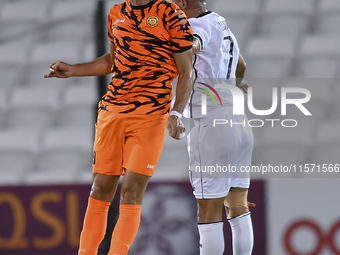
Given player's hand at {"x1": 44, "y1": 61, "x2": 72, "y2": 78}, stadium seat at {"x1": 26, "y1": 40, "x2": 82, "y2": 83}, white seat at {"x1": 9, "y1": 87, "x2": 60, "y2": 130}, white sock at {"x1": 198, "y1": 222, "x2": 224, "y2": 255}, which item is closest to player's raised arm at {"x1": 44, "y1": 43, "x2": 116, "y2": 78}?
player's hand at {"x1": 44, "y1": 61, "x2": 72, "y2": 78}

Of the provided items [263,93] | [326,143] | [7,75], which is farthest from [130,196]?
[7,75]

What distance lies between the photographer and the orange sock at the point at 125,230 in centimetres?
188

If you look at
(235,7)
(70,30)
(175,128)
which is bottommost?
(175,128)

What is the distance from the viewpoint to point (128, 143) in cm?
199

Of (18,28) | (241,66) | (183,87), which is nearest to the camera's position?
(183,87)

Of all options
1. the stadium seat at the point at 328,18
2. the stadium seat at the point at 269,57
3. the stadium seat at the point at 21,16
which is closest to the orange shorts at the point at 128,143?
the stadium seat at the point at 269,57

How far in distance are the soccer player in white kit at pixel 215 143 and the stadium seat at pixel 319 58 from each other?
147 cm

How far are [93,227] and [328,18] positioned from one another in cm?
264

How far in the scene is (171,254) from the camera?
2678 mm

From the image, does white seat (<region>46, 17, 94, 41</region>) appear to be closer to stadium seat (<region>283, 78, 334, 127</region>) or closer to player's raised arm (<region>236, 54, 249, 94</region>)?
stadium seat (<region>283, 78, 334, 127</region>)

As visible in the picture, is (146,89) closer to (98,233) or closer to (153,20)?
(153,20)

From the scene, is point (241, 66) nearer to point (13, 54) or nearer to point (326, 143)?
point (326, 143)

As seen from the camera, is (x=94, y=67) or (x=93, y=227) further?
(x=94, y=67)

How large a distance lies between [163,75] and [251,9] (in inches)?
85.7
